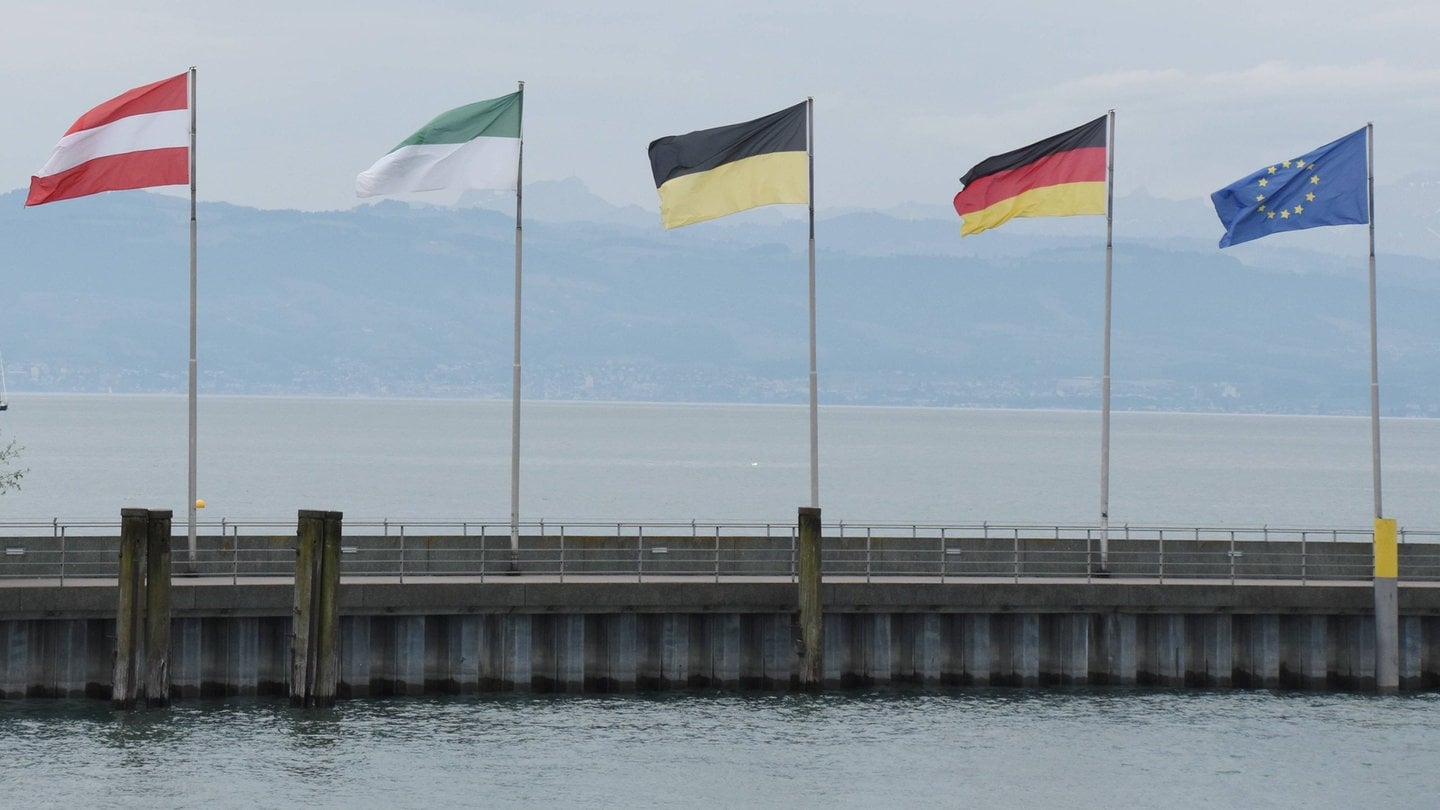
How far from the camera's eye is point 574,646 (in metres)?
36.9

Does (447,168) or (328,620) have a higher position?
(447,168)

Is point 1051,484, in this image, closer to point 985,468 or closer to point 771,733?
point 985,468

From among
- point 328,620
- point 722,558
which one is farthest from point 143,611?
point 722,558

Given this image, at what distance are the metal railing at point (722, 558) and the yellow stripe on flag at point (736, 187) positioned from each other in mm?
6405

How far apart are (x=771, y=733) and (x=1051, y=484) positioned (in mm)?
134454

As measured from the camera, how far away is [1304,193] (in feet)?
128

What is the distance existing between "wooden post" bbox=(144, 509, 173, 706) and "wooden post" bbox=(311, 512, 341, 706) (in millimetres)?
2538

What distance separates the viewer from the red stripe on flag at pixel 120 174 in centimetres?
3606

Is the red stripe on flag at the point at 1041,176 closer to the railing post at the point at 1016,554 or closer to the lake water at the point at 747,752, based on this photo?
the railing post at the point at 1016,554

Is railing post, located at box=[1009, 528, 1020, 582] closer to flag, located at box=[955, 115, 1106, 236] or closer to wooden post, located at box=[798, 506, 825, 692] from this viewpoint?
wooden post, located at box=[798, 506, 825, 692]

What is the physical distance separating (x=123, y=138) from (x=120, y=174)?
68 cm

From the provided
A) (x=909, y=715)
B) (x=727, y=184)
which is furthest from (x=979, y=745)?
(x=727, y=184)

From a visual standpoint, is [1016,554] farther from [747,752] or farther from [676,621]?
[747,752]

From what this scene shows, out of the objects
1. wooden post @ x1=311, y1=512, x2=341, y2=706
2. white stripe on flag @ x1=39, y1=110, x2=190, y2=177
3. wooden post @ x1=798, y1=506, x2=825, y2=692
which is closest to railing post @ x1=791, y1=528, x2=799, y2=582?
wooden post @ x1=798, y1=506, x2=825, y2=692
